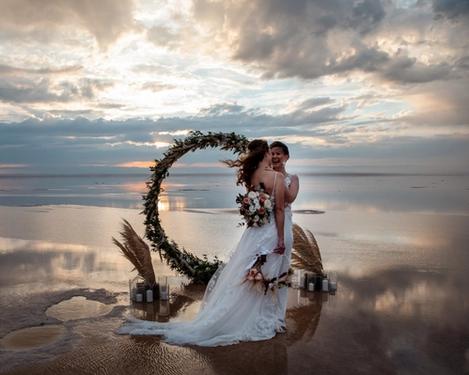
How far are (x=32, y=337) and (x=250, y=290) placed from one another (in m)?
2.93

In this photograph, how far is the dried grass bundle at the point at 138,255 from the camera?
699cm

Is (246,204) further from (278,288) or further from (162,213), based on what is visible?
(162,213)

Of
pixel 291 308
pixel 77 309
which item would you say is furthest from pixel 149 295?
pixel 291 308

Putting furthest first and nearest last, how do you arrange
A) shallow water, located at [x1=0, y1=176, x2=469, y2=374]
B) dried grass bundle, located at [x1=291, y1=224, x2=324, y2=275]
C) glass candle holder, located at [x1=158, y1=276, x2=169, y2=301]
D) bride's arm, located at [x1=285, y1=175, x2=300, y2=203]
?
1. dried grass bundle, located at [x1=291, y1=224, x2=324, y2=275]
2. glass candle holder, located at [x1=158, y1=276, x2=169, y2=301]
3. bride's arm, located at [x1=285, y1=175, x2=300, y2=203]
4. shallow water, located at [x1=0, y1=176, x2=469, y2=374]

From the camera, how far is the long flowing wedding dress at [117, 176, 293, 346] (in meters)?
5.39

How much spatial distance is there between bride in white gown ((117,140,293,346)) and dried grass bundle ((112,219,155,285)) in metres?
1.08

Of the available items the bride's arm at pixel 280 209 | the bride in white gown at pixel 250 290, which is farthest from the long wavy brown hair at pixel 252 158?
the bride's arm at pixel 280 209

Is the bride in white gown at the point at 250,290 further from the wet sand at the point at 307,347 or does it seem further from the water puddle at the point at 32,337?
the water puddle at the point at 32,337

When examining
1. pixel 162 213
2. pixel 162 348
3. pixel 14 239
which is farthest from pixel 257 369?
pixel 162 213

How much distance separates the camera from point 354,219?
16.8 meters

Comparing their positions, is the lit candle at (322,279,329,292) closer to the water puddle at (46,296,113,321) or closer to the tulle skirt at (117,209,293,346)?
the tulle skirt at (117,209,293,346)

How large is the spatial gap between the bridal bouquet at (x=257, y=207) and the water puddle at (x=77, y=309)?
2709 mm

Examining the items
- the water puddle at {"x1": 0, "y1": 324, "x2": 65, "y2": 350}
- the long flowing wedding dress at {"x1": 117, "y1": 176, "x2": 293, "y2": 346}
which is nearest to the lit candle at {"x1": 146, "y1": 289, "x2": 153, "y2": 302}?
the long flowing wedding dress at {"x1": 117, "y1": 176, "x2": 293, "y2": 346}

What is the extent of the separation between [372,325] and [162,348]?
2.95 m
